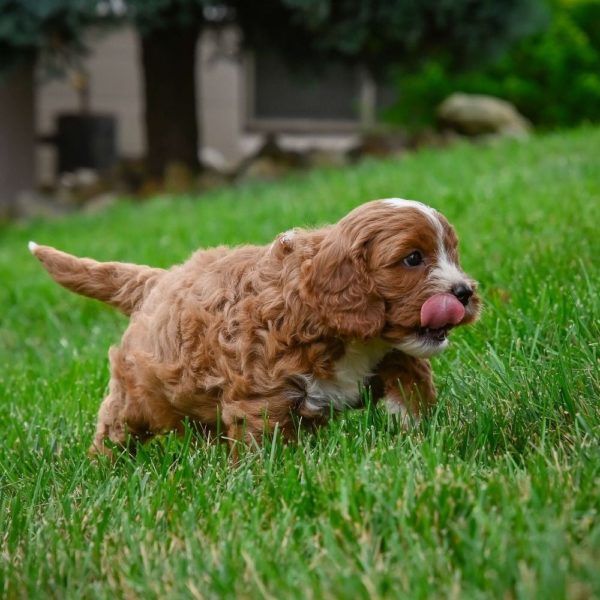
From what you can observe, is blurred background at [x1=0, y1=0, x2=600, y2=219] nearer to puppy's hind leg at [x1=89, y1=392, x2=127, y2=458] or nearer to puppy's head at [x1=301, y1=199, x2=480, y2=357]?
puppy's hind leg at [x1=89, y1=392, x2=127, y2=458]

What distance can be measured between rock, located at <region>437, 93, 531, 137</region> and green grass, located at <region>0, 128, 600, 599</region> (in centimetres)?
901

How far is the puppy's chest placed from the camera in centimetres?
278

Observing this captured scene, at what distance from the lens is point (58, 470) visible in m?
3.18

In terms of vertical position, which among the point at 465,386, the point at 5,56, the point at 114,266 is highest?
the point at 5,56

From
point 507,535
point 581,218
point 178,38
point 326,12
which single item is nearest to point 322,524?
point 507,535

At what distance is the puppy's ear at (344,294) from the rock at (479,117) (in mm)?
10973

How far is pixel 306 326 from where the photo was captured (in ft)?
9.01

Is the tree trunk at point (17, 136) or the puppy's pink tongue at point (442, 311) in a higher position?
the puppy's pink tongue at point (442, 311)

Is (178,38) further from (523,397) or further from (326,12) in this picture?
(523,397)

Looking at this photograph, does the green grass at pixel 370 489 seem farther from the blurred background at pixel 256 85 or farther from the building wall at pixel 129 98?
the building wall at pixel 129 98

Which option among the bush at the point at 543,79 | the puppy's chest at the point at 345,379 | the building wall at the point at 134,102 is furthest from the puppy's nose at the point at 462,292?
the building wall at the point at 134,102

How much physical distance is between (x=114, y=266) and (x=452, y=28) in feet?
26.2

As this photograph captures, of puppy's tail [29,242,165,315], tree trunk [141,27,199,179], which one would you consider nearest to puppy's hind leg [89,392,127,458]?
puppy's tail [29,242,165,315]

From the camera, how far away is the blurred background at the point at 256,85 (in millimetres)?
10305
